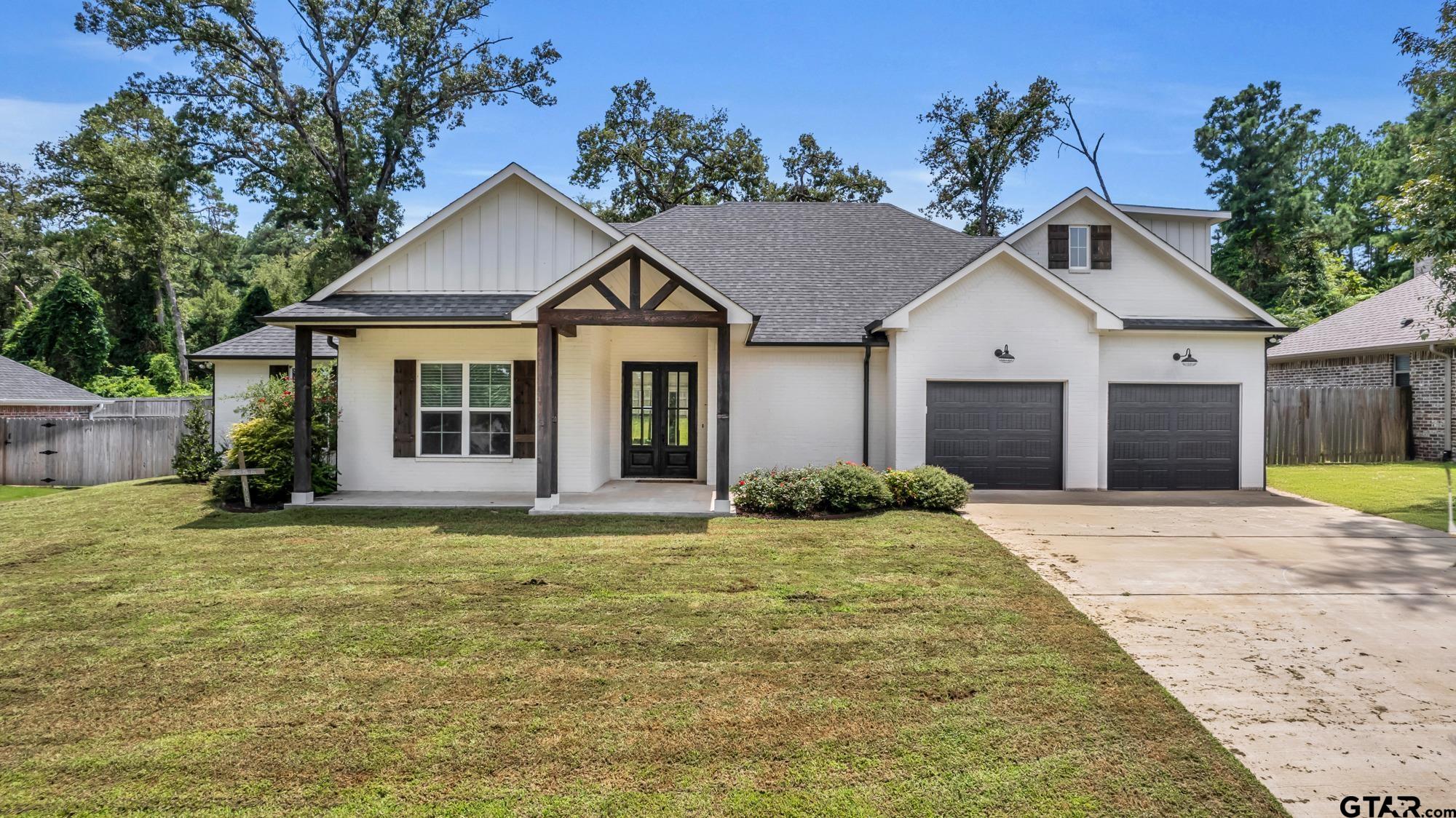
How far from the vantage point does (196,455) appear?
46.2 feet

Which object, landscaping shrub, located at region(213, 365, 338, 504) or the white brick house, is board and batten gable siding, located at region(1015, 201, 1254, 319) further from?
landscaping shrub, located at region(213, 365, 338, 504)

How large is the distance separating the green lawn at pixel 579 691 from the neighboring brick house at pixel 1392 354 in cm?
1730

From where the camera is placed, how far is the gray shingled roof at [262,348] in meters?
15.3

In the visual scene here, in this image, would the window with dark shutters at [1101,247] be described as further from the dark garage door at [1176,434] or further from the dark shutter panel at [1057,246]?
the dark garage door at [1176,434]

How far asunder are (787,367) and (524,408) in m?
4.87

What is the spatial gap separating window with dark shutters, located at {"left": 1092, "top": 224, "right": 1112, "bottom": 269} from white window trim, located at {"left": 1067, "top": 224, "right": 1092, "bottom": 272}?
0.06 m

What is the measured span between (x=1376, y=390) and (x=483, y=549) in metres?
22.1

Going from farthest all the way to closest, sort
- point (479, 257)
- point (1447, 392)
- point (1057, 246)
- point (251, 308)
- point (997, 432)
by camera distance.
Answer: point (251, 308), point (1447, 392), point (1057, 246), point (997, 432), point (479, 257)

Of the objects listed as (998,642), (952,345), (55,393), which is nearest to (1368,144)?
(952,345)

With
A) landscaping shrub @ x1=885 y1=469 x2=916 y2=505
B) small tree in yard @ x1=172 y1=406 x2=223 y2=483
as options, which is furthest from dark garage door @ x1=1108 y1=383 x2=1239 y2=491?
small tree in yard @ x1=172 y1=406 x2=223 y2=483

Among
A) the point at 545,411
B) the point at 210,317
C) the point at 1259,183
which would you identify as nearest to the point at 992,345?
the point at 545,411

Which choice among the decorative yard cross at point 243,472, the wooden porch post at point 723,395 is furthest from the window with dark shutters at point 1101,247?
the decorative yard cross at point 243,472

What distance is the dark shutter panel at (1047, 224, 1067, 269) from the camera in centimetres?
1395

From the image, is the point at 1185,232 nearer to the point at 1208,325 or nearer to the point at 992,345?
the point at 1208,325
